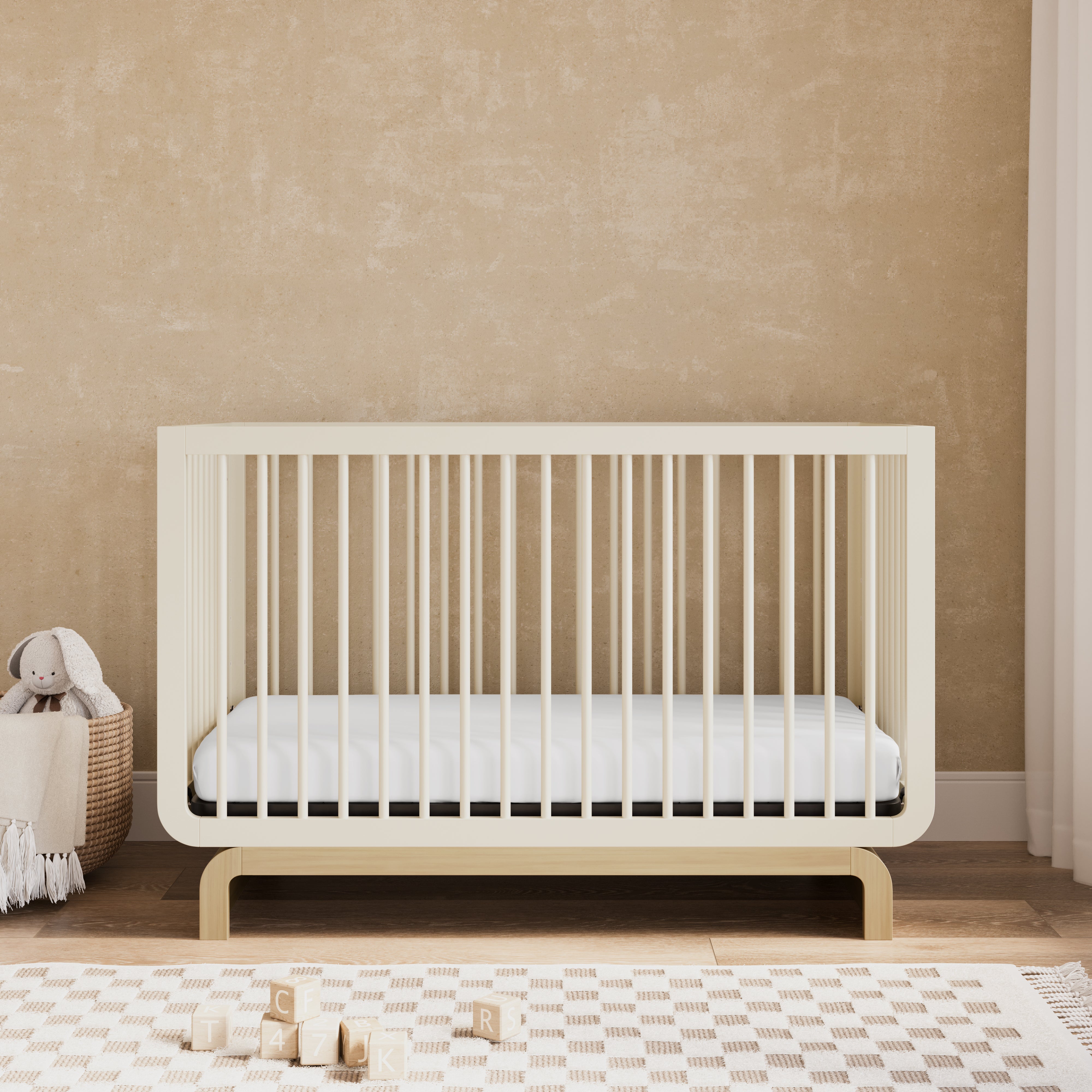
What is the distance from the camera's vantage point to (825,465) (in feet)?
6.11

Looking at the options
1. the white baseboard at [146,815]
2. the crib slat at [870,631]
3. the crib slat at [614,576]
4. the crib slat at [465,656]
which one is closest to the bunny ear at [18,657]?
the white baseboard at [146,815]

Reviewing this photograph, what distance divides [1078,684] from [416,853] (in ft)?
4.34

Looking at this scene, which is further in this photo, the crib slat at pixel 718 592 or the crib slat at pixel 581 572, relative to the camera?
the crib slat at pixel 718 592

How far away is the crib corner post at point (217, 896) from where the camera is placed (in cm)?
189

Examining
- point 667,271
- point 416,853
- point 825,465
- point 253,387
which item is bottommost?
point 416,853

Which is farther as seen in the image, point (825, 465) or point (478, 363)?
point (478, 363)

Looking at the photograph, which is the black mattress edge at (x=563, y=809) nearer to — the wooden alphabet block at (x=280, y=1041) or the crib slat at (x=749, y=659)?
the crib slat at (x=749, y=659)

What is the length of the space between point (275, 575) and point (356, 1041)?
115 cm

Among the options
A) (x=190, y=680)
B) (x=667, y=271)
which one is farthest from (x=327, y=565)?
(x=667, y=271)

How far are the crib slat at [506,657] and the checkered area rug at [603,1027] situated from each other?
27 centimetres

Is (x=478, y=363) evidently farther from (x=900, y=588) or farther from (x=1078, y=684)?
(x=1078, y=684)

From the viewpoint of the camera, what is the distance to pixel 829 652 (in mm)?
1848

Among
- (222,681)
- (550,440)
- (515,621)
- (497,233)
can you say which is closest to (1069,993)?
(550,440)

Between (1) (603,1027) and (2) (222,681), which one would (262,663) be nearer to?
(2) (222,681)
